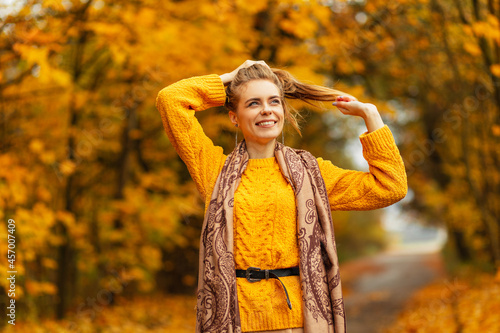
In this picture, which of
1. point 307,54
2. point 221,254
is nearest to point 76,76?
point 307,54

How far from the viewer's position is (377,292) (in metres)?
13.1

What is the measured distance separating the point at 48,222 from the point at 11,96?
1.50 meters

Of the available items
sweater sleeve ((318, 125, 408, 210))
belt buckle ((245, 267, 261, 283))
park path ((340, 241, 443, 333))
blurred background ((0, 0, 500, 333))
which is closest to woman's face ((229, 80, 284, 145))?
sweater sleeve ((318, 125, 408, 210))

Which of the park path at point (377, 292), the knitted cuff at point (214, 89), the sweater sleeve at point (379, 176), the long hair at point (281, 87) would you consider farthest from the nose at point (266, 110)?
the park path at point (377, 292)

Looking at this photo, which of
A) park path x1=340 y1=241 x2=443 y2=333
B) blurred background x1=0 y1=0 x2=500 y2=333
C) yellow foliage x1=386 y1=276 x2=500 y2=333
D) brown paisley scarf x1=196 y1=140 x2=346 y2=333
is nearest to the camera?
brown paisley scarf x1=196 y1=140 x2=346 y2=333

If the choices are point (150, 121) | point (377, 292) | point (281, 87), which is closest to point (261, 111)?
point (281, 87)

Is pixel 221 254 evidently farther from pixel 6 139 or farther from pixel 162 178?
pixel 162 178

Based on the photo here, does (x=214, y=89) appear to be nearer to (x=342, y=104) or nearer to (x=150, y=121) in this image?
(x=342, y=104)

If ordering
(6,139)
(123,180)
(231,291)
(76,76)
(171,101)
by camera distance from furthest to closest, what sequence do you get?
(123,180) → (76,76) → (6,139) → (171,101) → (231,291)

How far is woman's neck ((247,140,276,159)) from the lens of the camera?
229 cm

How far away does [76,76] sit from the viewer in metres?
6.96

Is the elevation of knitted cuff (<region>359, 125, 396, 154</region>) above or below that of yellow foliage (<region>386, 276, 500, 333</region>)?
above

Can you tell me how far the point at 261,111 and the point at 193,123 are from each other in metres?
0.33

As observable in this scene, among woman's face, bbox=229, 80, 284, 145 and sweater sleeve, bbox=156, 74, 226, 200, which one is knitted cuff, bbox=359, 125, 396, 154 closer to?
woman's face, bbox=229, 80, 284, 145
